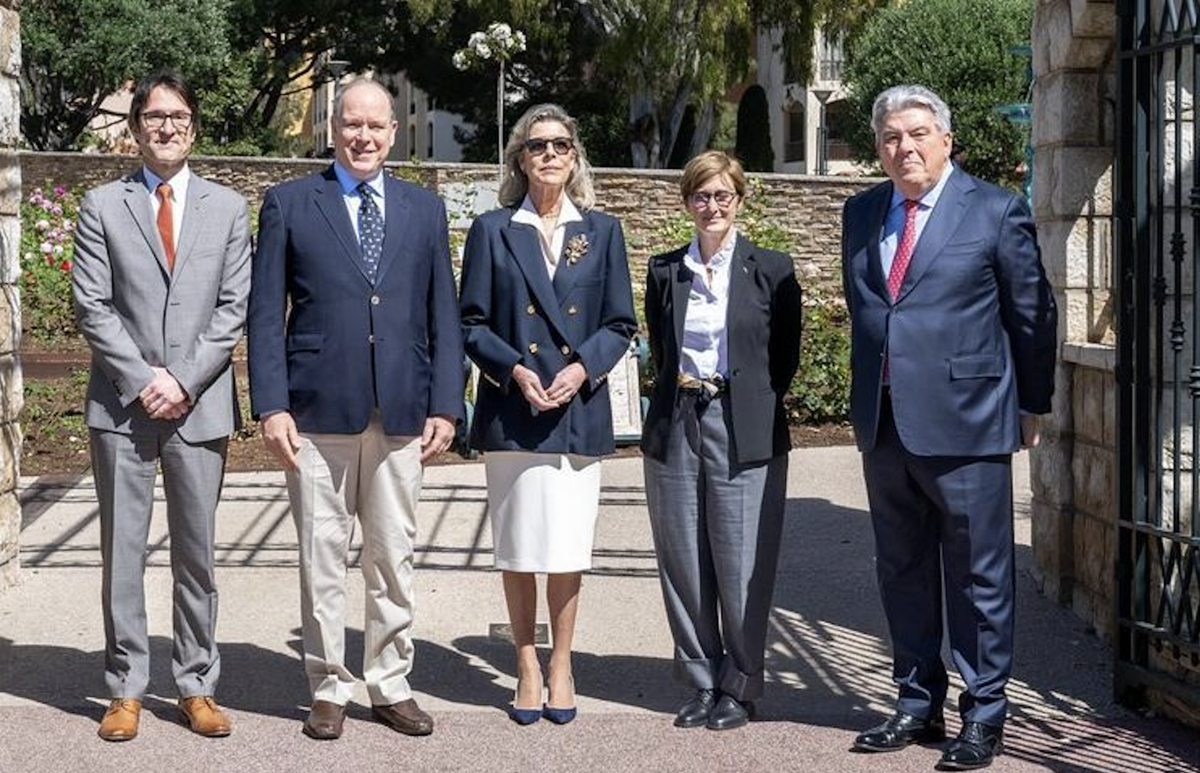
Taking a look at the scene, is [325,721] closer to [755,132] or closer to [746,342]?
[746,342]

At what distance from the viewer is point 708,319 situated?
5895 mm

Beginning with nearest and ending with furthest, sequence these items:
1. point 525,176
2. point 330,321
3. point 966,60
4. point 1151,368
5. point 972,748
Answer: point 972,748 < point 330,321 < point 525,176 < point 1151,368 < point 966,60

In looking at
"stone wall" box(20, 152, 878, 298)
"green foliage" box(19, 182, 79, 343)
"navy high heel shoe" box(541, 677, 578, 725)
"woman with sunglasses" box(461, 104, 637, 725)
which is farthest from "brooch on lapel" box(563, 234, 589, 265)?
"stone wall" box(20, 152, 878, 298)

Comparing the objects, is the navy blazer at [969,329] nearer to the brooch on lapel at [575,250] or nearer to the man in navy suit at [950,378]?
the man in navy suit at [950,378]

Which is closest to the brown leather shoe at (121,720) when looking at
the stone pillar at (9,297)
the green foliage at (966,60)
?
the stone pillar at (9,297)

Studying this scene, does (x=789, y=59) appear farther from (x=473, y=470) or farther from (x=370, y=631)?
(x=370, y=631)

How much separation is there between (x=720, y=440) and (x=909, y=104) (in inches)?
47.6

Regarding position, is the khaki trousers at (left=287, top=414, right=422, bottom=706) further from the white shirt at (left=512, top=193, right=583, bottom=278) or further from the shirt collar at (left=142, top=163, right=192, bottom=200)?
the shirt collar at (left=142, top=163, right=192, bottom=200)

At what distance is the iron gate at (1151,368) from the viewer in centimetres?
589

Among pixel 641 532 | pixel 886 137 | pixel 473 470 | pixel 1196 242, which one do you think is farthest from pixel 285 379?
pixel 473 470

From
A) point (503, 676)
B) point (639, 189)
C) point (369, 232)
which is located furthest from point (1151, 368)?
point (639, 189)

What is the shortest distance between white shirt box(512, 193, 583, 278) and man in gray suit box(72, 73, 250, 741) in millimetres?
914

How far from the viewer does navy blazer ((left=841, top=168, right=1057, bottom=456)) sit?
17.9ft

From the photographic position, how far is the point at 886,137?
551 cm
